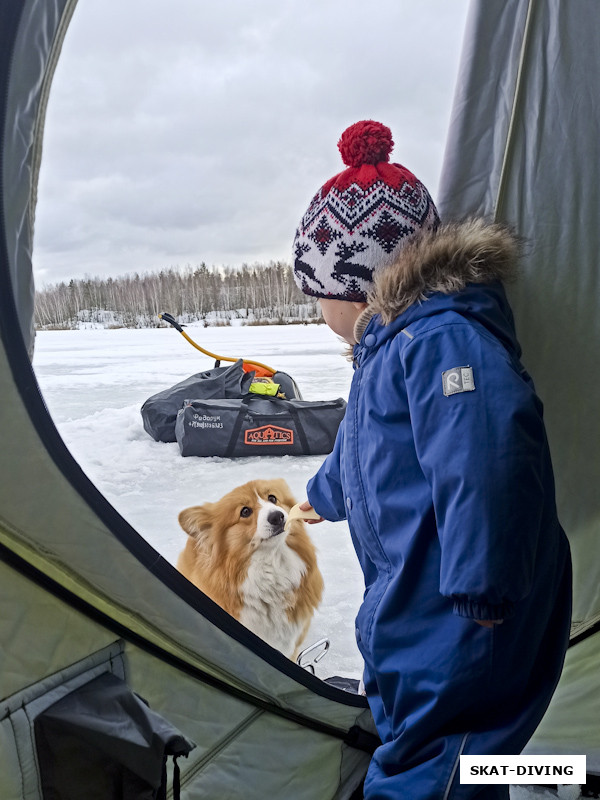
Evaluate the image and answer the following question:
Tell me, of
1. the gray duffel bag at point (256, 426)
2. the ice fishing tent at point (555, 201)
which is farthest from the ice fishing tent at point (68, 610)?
the gray duffel bag at point (256, 426)

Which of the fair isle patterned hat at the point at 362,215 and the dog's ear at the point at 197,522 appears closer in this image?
the fair isle patterned hat at the point at 362,215

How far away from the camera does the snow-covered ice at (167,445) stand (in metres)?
1.59

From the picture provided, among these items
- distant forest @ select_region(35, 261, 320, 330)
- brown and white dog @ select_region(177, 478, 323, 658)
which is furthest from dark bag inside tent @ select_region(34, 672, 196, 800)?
distant forest @ select_region(35, 261, 320, 330)

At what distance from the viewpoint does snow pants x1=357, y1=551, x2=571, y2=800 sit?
779mm

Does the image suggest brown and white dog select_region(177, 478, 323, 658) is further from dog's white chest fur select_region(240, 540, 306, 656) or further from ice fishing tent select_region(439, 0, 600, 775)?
ice fishing tent select_region(439, 0, 600, 775)

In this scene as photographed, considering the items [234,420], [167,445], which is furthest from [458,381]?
[167,445]

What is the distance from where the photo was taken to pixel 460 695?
0.78m

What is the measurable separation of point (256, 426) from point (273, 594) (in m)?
0.91

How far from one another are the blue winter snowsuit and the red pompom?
18 cm

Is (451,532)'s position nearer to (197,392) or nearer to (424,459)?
(424,459)

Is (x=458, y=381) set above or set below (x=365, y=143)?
below

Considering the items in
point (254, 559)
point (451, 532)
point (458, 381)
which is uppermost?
point (458, 381)

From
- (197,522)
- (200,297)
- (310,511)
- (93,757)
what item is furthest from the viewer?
(200,297)

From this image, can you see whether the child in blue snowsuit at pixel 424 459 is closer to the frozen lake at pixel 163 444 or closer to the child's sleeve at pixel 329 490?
the child's sleeve at pixel 329 490
